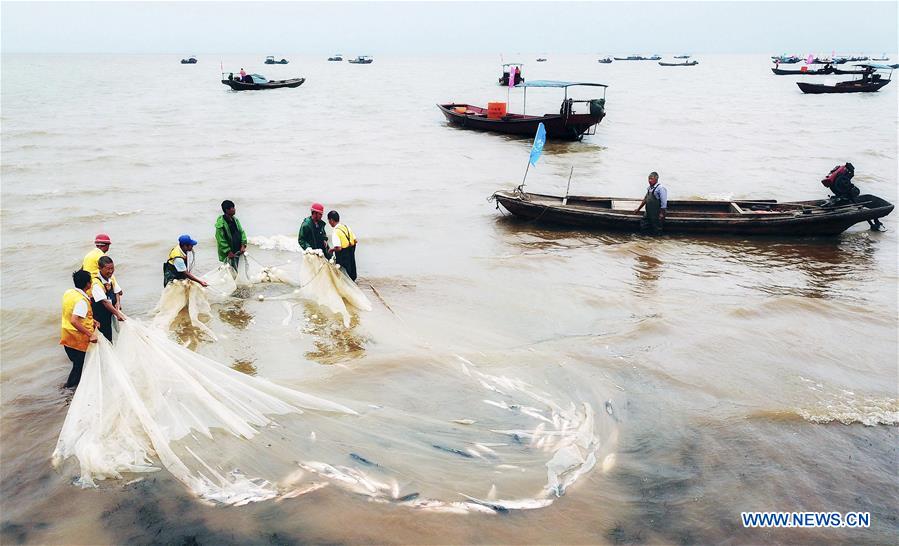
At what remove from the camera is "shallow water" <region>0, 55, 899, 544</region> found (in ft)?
14.4

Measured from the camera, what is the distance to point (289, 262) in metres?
10.9

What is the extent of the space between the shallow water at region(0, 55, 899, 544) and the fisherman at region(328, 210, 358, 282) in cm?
78

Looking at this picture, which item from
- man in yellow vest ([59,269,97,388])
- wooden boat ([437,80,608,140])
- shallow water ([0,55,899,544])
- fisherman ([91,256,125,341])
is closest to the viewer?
shallow water ([0,55,899,544])

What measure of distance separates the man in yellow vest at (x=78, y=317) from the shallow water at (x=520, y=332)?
2.62 ft

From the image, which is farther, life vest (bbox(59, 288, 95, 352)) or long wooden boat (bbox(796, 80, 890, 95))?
long wooden boat (bbox(796, 80, 890, 95))

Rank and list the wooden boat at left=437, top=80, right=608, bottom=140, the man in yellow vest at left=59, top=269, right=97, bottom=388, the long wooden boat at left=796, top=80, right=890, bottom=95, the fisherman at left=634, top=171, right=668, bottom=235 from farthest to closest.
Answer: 1. the long wooden boat at left=796, top=80, right=890, bottom=95
2. the wooden boat at left=437, top=80, right=608, bottom=140
3. the fisherman at left=634, top=171, right=668, bottom=235
4. the man in yellow vest at left=59, top=269, right=97, bottom=388

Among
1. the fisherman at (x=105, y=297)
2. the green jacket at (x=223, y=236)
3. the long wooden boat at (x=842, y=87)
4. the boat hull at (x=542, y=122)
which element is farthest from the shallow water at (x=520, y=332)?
the long wooden boat at (x=842, y=87)

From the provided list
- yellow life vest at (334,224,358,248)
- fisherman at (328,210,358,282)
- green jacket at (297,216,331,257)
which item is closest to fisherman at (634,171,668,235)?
fisherman at (328,210,358,282)

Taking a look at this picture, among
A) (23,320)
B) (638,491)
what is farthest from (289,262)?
(638,491)

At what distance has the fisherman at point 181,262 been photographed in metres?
7.11

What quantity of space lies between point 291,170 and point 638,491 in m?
18.0

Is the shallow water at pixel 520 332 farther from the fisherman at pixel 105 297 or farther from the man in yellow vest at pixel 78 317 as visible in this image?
the fisherman at pixel 105 297

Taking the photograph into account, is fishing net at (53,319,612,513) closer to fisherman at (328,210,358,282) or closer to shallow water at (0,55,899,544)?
shallow water at (0,55,899,544)

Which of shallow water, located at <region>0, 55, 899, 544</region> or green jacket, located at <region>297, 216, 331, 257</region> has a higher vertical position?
green jacket, located at <region>297, 216, 331, 257</region>
